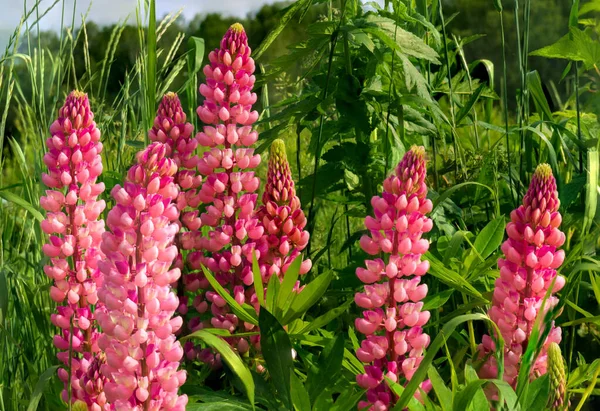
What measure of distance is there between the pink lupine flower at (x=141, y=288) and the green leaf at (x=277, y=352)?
163mm

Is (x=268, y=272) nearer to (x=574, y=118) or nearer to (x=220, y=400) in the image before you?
(x=220, y=400)

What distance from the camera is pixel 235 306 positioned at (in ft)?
4.94

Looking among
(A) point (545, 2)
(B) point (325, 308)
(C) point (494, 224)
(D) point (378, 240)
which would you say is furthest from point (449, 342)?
(A) point (545, 2)

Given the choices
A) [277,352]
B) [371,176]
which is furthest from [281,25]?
[277,352]

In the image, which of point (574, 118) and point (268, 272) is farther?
point (574, 118)

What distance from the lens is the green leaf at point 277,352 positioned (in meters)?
1.40

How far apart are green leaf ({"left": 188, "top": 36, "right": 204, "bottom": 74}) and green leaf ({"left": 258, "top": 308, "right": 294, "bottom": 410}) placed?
0.83 meters

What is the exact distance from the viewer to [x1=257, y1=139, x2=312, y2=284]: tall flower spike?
5.49ft

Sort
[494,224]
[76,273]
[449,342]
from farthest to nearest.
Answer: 1. [449,342]
2. [494,224]
3. [76,273]

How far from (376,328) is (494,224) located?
1.53 ft

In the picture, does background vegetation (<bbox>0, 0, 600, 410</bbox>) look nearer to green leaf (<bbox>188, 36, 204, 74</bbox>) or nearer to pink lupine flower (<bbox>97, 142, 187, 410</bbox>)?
green leaf (<bbox>188, 36, 204, 74</bbox>)

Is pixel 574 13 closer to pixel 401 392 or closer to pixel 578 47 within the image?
pixel 578 47

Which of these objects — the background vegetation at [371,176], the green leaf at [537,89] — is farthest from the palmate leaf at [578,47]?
the green leaf at [537,89]

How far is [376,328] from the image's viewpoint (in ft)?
4.84
